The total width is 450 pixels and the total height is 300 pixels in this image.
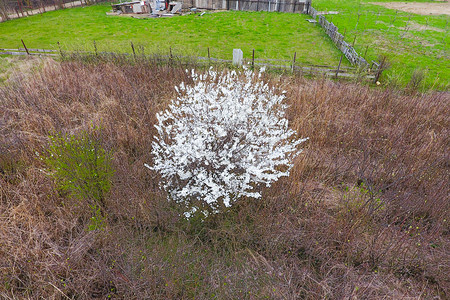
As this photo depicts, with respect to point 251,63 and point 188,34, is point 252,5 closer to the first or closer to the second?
point 188,34

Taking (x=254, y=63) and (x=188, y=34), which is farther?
(x=188, y=34)

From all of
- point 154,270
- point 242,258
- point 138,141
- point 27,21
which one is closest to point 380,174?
point 242,258

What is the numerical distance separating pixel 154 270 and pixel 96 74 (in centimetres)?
713

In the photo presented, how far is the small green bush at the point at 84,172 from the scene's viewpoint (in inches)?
148

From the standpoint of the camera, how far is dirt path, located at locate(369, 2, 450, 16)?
19.1 meters

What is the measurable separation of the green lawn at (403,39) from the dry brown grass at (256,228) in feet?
12.9

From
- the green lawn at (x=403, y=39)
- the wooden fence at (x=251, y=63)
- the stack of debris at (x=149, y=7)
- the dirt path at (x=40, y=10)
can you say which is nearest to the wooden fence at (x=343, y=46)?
the wooden fence at (x=251, y=63)

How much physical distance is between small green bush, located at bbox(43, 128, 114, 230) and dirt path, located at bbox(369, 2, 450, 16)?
25165mm

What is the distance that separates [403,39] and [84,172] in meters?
16.0

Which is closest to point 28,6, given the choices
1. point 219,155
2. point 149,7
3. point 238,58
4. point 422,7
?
point 149,7

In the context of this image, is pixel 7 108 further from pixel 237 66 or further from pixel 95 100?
pixel 237 66

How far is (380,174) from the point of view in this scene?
4.84 metres

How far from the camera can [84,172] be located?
3.86 meters

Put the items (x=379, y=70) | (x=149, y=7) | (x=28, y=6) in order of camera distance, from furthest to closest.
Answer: (x=149, y=7) → (x=28, y=6) → (x=379, y=70)
